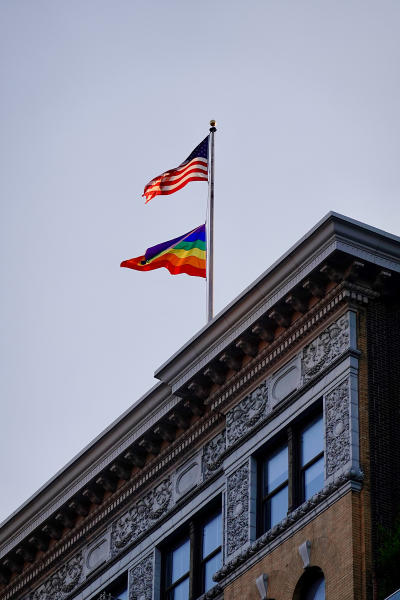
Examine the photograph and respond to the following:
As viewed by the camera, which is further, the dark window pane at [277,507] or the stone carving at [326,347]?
the dark window pane at [277,507]

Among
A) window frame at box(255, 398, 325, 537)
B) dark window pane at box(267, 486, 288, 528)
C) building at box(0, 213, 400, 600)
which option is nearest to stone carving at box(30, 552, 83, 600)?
building at box(0, 213, 400, 600)

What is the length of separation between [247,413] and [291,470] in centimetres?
263

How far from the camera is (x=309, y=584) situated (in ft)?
112

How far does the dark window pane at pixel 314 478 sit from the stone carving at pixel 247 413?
2304 millimetres

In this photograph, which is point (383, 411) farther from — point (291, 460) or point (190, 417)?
point (190, 417)

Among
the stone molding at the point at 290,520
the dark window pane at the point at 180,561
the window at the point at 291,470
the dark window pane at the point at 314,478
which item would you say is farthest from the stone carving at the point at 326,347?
the dark window pane at the point at 180,561

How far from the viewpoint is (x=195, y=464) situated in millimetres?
40062

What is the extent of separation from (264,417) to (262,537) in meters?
3.02

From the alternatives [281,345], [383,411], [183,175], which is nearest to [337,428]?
[383,411]

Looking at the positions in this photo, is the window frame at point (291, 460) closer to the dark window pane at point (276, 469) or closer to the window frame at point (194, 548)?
the dark window pane at point (276, 469)

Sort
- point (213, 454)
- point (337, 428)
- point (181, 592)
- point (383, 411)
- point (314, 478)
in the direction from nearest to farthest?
point (337, 428), point (383, 411), point (314, 478), point (181, 592), point (213, 454)

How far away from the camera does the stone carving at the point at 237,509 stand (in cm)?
3675

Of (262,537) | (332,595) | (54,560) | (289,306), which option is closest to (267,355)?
(289,306)

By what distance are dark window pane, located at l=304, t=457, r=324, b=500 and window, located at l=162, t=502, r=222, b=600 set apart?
3588 millimetres
